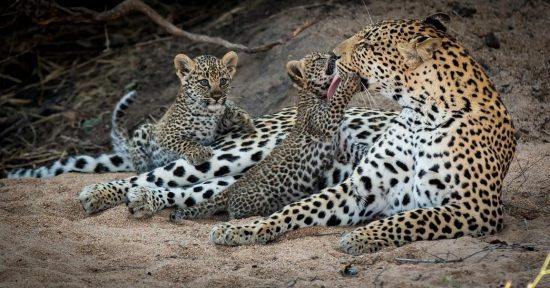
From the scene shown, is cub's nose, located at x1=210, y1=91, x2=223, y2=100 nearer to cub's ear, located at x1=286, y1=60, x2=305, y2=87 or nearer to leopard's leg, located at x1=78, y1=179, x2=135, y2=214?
cub's ear, located at x1=286, y1=60, x2=305, y2=87

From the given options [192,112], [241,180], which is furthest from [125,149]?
[241,180]

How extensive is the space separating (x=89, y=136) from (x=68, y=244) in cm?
466

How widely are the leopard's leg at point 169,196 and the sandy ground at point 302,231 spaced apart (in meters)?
0.12

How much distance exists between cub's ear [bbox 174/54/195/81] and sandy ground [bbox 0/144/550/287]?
162cm

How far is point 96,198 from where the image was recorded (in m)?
8.27

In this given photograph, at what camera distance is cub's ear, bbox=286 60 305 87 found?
8.56 meters

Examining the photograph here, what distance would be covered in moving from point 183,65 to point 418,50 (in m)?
3.00

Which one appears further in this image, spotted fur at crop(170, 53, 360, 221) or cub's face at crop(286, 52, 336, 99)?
cub's face at crop(286, 52, 336, 99)

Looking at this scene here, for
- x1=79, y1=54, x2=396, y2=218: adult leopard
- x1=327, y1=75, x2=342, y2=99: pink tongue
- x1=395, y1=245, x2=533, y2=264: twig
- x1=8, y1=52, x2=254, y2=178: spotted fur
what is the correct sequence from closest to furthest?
x1=395, y1=245, x2=533, y2=264: twig, x1=327, y1=75, x2=342, y2=99: pink tongue, x1=79, y1=54, x2=396, y2=218: adult leopard, x1=8, y1=52, x2=254, y2=178: spotted fur

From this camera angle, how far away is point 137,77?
40.7ft

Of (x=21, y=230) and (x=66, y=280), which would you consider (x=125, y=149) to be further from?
(x=66, y=280)

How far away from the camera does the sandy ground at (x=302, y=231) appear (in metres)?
6.12

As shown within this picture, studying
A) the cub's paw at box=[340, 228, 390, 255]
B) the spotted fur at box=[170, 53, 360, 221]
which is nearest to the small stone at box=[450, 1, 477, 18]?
the spotted fur at box=[170, 53, 360, 221]

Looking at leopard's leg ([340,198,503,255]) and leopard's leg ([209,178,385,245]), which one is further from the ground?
leopard's leg ([340,198,503,255])
